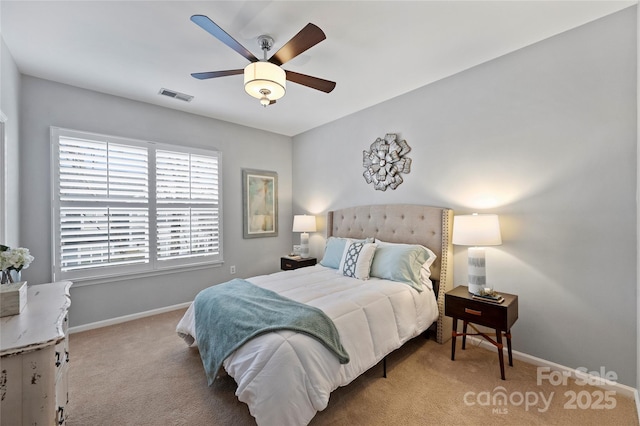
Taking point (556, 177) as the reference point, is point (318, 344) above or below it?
below

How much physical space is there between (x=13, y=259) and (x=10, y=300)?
1.09 ft

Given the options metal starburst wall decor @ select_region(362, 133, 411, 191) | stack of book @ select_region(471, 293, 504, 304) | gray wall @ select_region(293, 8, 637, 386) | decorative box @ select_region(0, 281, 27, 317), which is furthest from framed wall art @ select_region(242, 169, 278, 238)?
stack of book @ select_region(471, 293, 504, 304)

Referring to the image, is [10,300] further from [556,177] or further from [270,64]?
[556,177]

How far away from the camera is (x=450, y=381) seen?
2.19 metres

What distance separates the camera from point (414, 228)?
3.19 meters

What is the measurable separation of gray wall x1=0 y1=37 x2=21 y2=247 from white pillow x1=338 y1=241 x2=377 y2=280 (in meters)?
3.05

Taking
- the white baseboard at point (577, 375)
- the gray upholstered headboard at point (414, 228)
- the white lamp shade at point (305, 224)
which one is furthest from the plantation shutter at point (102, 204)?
the white baseboard at point (577, 375)

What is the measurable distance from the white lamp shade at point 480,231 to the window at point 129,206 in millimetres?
3384

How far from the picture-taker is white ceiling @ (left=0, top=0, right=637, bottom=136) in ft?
6.46

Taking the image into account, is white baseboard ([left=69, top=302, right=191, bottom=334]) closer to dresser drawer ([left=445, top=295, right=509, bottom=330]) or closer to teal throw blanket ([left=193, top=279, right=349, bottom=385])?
teal throw blanket ([left=193, top=279, right=349, bottom=385])

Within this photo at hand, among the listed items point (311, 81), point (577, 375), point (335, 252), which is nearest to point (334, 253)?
point (335, 252)

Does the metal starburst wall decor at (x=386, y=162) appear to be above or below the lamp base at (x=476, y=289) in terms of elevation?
above

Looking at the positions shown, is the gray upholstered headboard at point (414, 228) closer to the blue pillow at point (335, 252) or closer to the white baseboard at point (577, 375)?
the blue pillow at point (335, 252)

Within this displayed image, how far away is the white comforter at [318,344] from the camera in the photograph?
1.50m
